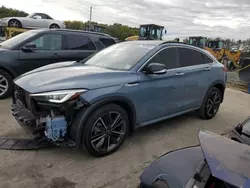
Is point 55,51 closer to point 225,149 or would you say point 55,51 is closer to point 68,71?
point 68,71

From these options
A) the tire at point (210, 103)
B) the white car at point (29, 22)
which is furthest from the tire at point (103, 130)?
the white car at point (29, 22)

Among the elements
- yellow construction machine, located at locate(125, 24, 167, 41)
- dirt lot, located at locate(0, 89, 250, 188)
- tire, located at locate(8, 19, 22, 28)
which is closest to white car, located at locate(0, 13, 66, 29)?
tire, located at locate(8, 19, 22, 28)

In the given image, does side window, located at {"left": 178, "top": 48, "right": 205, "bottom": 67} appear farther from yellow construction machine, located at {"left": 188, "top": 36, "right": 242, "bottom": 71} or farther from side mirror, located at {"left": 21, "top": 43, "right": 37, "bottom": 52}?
yellow construction machine, located at {"left": 188, "top": 36, "right": 242, "bottom": 71}

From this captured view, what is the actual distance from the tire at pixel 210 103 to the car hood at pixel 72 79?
225 centimetres

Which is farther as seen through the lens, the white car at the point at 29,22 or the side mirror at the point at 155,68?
the white car at the point at 29,22

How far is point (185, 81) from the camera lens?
4.35 metres

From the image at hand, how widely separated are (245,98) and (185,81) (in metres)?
4.76

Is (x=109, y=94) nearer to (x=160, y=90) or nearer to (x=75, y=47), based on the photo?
(x=160, y=90)

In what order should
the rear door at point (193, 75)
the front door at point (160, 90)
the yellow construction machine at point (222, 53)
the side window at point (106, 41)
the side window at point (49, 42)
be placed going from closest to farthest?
1. the front door at point (160, 90)
2. the rear door at point (193, 75)
3. the side window at point (49, 42)
4. the side window at point (106, 41)
5. the yellow construction machine at point (222, 53)

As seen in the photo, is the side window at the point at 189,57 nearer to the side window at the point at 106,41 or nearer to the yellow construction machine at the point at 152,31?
the side window at the point at 106,41

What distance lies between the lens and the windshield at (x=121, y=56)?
3.71m

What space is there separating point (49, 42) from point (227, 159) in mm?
5635

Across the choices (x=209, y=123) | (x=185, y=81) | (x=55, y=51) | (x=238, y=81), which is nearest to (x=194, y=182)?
(x=185, y=81)

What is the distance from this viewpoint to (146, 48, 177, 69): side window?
388cm
